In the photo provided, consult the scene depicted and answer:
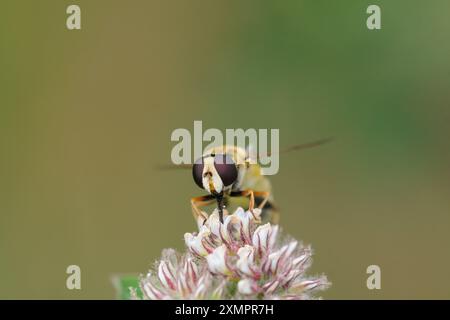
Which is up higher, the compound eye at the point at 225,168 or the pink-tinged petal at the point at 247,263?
the compound eye at the point at 225,168

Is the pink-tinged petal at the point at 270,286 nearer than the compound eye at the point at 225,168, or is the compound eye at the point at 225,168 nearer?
the pink-tinged petal at the point at 270,286

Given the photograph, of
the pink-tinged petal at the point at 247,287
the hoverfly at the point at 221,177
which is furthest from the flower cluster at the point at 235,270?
the hoverfly at the point at 221,177

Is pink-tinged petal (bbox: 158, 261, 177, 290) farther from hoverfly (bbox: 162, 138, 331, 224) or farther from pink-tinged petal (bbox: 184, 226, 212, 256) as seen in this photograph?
hoverfly (bbox: 162, 138, 331, 224)

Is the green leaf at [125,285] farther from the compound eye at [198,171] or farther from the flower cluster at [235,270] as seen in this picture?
the compound eye at [198,171]

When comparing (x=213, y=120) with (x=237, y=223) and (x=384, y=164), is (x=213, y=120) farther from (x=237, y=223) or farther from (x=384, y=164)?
(x=237, y=223)

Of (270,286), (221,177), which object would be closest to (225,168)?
(221,177)

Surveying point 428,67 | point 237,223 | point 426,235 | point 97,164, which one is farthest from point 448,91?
point 237,223

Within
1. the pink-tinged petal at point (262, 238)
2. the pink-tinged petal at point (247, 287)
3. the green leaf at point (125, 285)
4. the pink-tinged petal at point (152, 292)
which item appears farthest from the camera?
the green leaf at point (125, 285)
